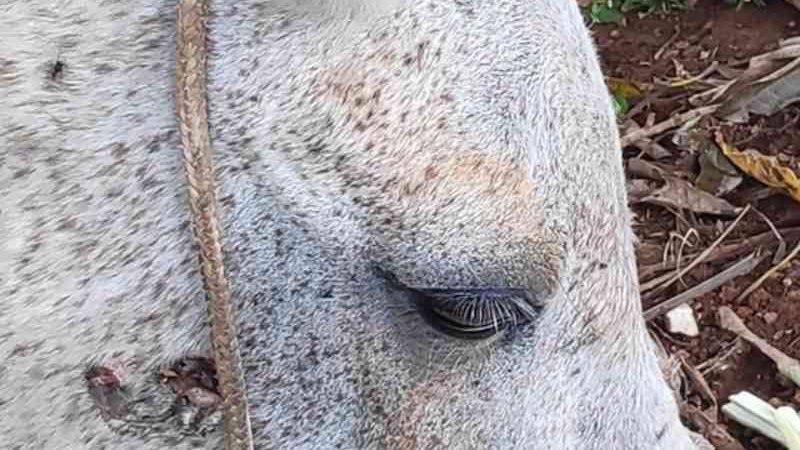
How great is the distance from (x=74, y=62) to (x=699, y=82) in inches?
118

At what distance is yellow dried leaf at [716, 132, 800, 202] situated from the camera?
4141mm

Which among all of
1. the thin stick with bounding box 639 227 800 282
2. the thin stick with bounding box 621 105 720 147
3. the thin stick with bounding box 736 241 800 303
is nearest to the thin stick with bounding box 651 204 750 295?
the thin stick with bounding box 639 227 800 282

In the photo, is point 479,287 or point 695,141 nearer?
point 479,287

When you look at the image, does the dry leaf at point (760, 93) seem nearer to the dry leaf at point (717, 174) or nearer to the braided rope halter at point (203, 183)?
the dry leaf at point (717, 174)

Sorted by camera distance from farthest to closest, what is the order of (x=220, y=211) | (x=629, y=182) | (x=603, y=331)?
1. (x=629, y=182)
2. (x=603, y=331)
3. (x=220, y=211)

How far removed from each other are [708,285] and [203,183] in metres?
2.49

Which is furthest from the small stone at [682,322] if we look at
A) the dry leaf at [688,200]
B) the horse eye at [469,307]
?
the horse eye at [469,307]

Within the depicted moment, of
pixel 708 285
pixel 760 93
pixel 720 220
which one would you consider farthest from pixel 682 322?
pixel 760 93

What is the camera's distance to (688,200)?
428 cm

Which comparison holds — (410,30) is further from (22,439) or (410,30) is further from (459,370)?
(22,439)

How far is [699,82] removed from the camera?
4.56 m

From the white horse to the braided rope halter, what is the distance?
0.08ft

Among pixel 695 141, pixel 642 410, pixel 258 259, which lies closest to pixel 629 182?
pixel 695 141

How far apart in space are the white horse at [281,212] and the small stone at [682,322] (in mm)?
2175
